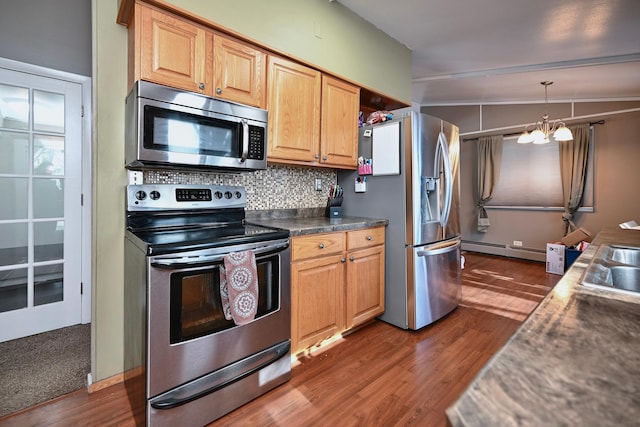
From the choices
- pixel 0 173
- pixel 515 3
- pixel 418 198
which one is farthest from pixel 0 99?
pixel 515 3

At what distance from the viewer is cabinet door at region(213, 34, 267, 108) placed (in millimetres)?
1869

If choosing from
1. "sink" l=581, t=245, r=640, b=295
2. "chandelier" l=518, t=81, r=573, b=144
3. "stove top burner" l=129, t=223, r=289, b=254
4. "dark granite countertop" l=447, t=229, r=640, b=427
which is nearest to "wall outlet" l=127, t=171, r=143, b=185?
"stove top burner" l=129, t=223, r=289, b=254

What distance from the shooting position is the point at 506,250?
5.32m

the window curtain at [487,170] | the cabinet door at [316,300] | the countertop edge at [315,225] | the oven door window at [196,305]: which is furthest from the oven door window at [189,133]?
the window curtain at [487,170]

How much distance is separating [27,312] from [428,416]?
303cm

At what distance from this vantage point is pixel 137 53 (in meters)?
1.60

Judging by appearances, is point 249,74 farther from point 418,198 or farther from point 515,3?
point 515,3

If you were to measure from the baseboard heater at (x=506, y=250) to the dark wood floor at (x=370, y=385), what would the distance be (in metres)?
2.73

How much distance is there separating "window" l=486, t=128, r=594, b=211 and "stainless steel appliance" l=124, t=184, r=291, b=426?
16.1 feet

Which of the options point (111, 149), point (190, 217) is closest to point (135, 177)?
point (111, 149)

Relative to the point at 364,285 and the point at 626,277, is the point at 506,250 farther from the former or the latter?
the point at 626,277

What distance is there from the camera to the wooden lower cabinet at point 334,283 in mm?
1974

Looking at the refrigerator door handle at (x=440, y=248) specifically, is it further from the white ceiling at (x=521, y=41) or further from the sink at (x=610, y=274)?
the white ceiling at (x=521, y=41)

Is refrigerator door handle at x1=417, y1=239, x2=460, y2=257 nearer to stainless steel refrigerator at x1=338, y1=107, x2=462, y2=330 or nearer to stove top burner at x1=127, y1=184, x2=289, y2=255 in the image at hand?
stainless steel refrigerator at x1=338, y1=107, x2=462, y2=330
